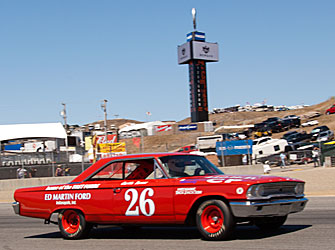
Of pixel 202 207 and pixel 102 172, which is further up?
pixel 102 172

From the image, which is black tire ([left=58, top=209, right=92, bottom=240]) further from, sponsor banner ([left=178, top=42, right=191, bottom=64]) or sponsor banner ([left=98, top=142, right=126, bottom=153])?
sponsor banner ([left=178, top=42, right=191, bottom=64])

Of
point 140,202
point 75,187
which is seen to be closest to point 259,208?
point 140,202

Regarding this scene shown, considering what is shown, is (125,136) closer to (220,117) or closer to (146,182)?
(220,117)

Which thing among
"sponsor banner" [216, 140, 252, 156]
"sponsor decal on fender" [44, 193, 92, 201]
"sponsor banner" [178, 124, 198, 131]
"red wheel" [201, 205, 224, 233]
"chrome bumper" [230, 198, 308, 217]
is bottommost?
"red wheel" [201, 205, 224, 233]

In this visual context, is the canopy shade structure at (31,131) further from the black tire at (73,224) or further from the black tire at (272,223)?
the black tire at (272,223)

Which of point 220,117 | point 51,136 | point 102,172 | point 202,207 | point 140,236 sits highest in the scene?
point 220,117

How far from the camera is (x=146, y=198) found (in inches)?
311

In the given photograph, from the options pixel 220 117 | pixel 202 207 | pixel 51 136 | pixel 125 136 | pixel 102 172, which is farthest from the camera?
pixel 220 117

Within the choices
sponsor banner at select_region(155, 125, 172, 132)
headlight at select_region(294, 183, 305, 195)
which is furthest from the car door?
sponsor banner at select_region(155, 125, 172, 132)

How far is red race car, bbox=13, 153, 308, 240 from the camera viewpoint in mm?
7191

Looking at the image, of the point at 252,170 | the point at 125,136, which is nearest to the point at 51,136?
the point at 252,170

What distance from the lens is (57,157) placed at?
123ft

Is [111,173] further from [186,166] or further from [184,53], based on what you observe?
[184,53]

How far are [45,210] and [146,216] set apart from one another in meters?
2.11
